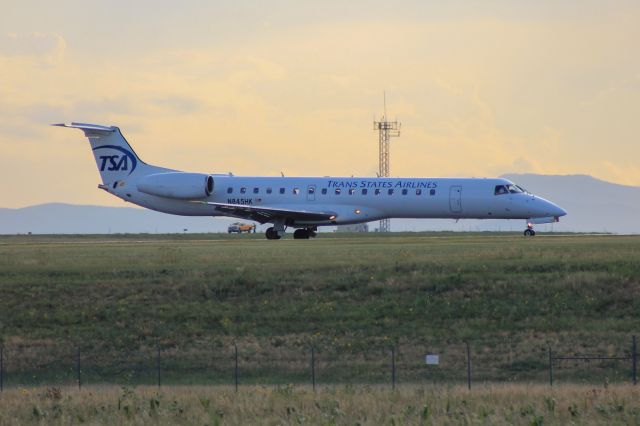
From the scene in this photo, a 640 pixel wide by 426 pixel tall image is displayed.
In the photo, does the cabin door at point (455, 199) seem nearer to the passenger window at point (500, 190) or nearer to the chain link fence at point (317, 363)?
the passenger window at point (500, 190)

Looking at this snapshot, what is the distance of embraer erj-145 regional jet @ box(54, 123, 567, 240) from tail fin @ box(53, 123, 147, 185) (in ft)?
4.82

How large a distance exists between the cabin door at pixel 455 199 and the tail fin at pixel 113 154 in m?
19.9

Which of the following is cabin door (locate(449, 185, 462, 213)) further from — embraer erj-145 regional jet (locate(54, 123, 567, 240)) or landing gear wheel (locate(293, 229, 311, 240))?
landing gear wheel (locate(293, 229, 311, 240))

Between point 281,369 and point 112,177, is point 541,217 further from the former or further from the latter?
point 281,369

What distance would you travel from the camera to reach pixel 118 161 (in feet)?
258

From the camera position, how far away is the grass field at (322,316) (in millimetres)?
40000

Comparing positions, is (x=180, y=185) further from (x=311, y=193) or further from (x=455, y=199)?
(x=455, y=199)

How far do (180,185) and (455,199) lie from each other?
16306 millimetres

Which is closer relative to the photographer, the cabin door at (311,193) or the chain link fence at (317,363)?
the chain link fence at (317,363)

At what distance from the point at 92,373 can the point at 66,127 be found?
1539 inches

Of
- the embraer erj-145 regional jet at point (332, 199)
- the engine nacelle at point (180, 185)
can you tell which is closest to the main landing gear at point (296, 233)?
the embraer erj-145 regional jet at point (332, 199)

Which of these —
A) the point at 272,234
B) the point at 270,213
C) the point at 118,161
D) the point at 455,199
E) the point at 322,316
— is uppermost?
the point at 118,161

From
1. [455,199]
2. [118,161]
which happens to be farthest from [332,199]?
[118,161]

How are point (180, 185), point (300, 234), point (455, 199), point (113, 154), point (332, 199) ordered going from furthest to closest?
point (113, 154) → point (180, 185) → point (300, 234) → point (332, 199) → point (455, 199)
